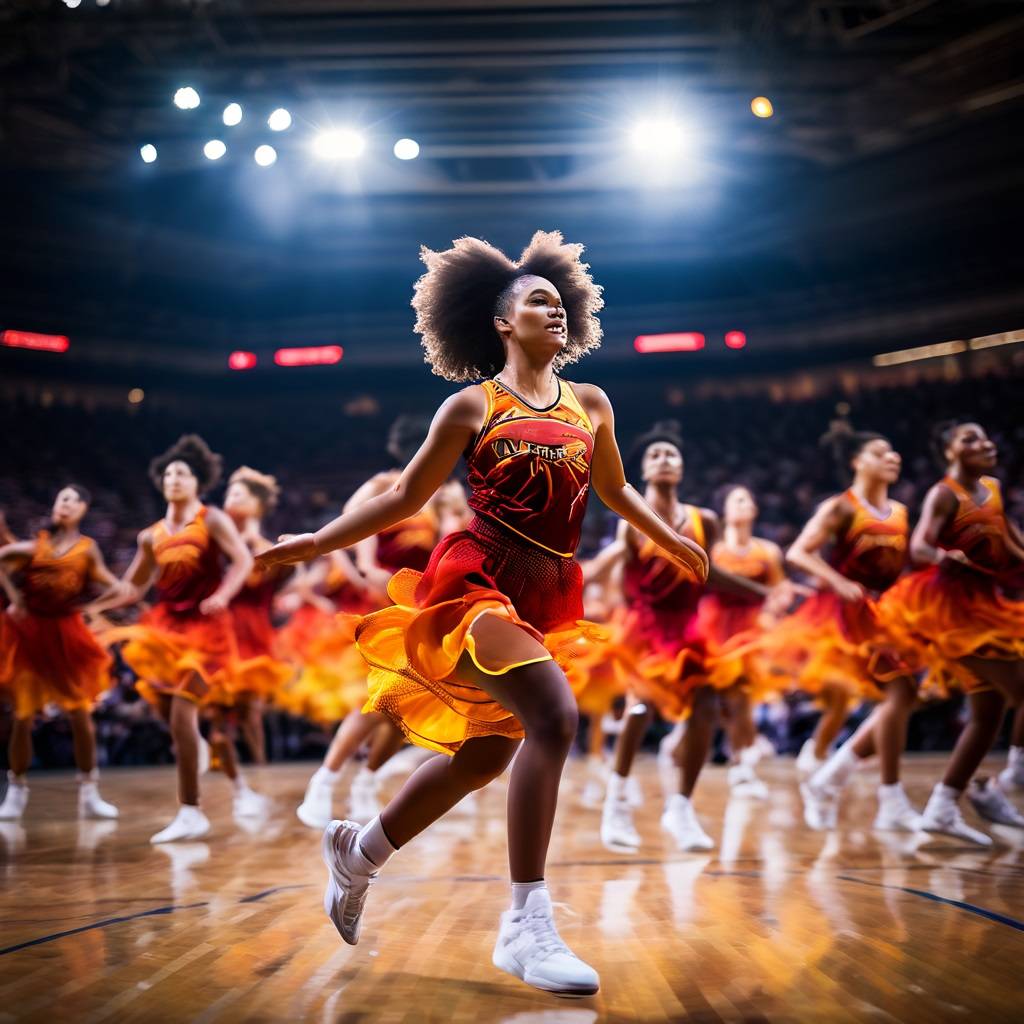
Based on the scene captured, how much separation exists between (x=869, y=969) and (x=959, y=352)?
14.0 meters

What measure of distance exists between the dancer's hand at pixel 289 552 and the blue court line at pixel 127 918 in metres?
1.36

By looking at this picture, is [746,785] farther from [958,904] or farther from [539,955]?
[539,955]

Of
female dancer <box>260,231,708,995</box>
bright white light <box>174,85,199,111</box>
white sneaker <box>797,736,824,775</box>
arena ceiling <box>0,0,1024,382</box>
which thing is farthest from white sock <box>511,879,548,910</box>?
bright white light <box>174,85,199,111</box>

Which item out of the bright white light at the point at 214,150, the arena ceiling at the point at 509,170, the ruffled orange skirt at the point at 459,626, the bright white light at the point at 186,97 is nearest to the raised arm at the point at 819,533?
the ruffled orange skirt at the point at 459,626

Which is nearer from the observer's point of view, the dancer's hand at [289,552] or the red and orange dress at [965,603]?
Answer: the dancer's hand at [289,552]

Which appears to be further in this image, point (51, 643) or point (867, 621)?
point (51, 643)

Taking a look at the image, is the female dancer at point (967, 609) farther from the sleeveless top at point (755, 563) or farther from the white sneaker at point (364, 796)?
the white sneaker at point (364, 796)

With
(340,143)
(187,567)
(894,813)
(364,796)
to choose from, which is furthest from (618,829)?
(340,143)

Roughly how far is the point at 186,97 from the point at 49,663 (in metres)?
6.59

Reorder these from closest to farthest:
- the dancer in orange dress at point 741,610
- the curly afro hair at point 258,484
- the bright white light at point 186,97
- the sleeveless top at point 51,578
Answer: the sleeveless top at point 51,578, the dancer in orange dress at point 741,610, the curly afro hair at point 258,484, the bright white light at point 186,97

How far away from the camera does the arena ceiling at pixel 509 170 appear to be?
32.7ft

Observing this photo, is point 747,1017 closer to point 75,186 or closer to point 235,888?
point 235,888

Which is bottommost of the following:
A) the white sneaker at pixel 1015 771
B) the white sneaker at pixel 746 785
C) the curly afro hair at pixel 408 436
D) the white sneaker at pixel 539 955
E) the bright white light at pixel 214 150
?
the white sneaker at pixel 746 785

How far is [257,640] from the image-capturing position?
22.7ft
